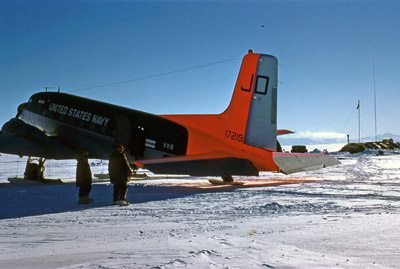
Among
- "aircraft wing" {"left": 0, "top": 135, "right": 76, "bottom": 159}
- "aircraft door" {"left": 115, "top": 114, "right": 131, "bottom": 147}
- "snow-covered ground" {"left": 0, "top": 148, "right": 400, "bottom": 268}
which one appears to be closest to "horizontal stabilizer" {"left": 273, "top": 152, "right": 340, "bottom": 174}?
"snow-covered ground" {"left": 0, "top": 148, "right": 400, "bottom": 268}

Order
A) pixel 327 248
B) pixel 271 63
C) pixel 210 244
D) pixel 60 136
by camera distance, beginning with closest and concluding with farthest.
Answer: pixel 327 248, pixel 210 244, pixel 271 63, pixel 60 136

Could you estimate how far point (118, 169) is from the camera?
10734 mm

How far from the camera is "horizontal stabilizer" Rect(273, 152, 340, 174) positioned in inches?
519

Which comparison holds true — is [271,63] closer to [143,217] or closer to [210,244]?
[143,217]

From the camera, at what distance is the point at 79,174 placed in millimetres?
10961

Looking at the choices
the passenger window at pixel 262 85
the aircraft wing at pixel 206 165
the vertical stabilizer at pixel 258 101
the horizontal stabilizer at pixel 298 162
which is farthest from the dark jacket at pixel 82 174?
the passenger window at pixel 262 85

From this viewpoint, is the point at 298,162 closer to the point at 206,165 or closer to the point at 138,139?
the point at 206,165

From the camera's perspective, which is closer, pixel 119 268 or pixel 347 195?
pixel 119 268

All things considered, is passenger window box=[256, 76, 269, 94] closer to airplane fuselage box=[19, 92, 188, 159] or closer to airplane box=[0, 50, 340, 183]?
airplane box=[0, 50, 340, 183]

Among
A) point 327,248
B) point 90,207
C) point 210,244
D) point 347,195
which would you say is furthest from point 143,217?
point 347,195

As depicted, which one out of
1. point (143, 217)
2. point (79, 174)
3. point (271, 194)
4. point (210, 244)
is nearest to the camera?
point (210, 244)

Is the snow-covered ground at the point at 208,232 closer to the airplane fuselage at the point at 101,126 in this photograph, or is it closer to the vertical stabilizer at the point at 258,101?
the vertical stabilizer at the point at 258,101

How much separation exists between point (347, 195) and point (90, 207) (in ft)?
26.1

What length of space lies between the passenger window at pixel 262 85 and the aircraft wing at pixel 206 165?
286cm
